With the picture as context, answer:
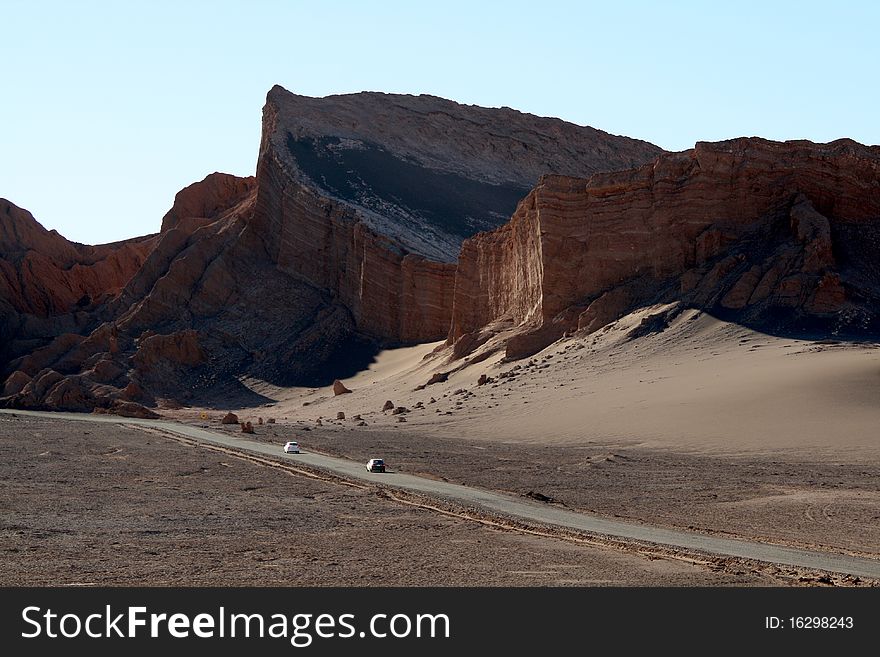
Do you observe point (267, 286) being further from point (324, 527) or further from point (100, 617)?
point (100, 617)

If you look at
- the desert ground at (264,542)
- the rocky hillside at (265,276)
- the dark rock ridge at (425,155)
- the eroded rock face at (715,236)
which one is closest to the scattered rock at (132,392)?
the rocky hillside at (265,276)

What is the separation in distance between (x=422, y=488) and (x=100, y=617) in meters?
13.4

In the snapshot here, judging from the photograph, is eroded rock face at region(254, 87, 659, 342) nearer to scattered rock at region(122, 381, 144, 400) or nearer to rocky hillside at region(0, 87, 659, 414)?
rocky hillside at region(0, 87, 659, 414)

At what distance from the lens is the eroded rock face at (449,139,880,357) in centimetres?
4238

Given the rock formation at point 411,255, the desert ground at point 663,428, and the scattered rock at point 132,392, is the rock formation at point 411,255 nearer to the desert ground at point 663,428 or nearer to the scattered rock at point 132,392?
the scattered rock at point 132,392

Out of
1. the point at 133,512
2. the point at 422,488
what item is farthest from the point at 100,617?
the point at 422,488

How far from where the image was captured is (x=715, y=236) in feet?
146

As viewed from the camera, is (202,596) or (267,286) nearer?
(202,596)

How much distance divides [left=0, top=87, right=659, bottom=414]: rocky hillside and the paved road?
26692 mm

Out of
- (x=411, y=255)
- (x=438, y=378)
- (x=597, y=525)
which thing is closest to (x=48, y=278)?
(x=411, y=255)

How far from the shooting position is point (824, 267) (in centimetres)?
4212

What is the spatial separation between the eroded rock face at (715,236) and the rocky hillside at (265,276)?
13079 millimetres

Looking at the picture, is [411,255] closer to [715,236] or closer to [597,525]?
[715,236]

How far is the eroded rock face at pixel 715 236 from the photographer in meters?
42.4
